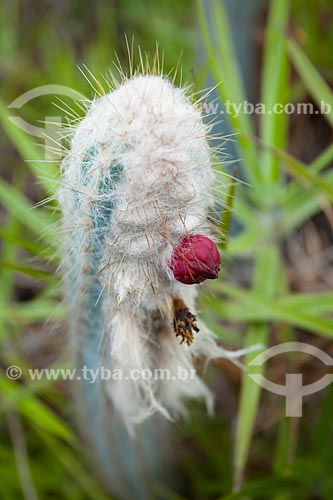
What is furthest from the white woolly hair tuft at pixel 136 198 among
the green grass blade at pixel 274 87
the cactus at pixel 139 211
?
the green grass blade at pixel 274 87

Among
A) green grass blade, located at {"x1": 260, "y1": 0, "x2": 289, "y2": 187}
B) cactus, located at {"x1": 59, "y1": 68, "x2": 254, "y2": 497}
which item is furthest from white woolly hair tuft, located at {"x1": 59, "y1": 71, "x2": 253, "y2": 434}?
green grass blade, located at {"x1": 260, "y1": 0, "x2": 289, "y2": 187}

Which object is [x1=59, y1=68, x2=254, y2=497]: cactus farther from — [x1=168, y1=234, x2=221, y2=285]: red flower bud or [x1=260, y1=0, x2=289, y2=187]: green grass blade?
[x1=260, y1=0, x2=289, y2=187]: green grass blade

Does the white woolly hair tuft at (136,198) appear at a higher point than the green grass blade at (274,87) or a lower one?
lower

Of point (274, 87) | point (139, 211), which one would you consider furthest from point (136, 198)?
point (274, 87)

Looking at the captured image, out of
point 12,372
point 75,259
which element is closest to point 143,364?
point 75,259

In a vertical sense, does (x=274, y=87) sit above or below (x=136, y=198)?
above

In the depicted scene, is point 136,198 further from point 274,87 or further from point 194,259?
point 274,87

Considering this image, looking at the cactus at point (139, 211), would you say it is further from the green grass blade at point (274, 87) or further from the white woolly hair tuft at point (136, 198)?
the green grass blade at point (274, 87)

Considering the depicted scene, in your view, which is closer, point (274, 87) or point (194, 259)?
point (194, 259)
